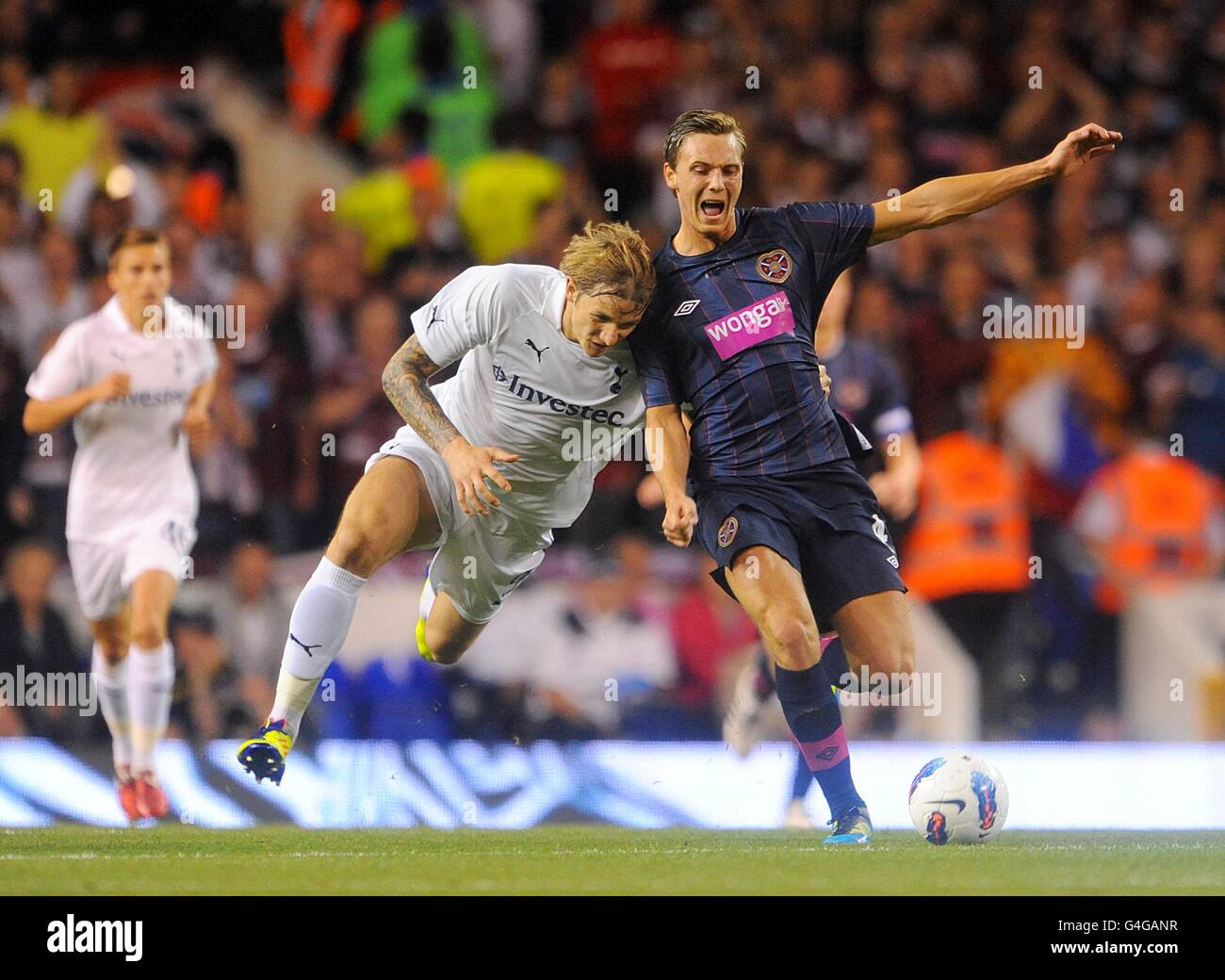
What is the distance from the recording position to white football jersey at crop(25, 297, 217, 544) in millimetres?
8141

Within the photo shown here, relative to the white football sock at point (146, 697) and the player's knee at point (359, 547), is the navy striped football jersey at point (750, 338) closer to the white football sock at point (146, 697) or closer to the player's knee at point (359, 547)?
the player's knee at point (359, 547)

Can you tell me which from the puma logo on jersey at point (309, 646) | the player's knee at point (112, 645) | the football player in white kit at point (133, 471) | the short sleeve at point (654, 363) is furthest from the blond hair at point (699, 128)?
the player's knee at point (112, 645)

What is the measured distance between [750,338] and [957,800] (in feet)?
5.24

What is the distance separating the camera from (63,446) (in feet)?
29.9

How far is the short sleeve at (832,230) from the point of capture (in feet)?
20.8

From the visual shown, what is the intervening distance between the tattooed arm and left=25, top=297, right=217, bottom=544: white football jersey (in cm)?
→ 187

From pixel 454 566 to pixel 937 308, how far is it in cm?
330

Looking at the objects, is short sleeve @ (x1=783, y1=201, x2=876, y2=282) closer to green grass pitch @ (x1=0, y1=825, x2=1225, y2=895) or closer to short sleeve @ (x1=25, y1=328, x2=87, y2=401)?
green grass pitch @ (x1=0, y1=825, x2=1225, y2=895)

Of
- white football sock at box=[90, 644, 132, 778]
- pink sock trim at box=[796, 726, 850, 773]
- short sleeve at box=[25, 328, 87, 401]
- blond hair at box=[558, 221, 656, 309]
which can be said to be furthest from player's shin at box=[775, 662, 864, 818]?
short sleeve at box=[25, 328, 87, 401]

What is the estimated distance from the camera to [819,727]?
20.3 ft

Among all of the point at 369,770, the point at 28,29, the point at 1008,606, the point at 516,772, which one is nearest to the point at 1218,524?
the point at 1008,606

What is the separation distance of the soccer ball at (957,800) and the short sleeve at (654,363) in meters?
1.44

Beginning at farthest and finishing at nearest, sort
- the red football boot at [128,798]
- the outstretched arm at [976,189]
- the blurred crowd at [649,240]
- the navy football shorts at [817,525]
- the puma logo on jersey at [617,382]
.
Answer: the blurred crowd at [649,240], the red football boot at [128,798], the puma logo on jersey at [617,382], the navy football shorts at [817,525], the outstretched arm at [976,189]

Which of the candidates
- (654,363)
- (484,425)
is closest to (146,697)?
(484,425)
